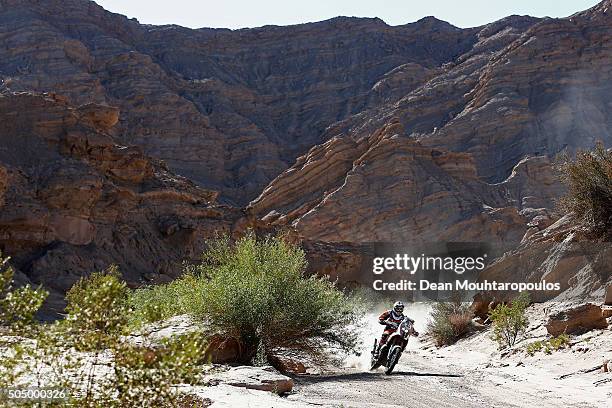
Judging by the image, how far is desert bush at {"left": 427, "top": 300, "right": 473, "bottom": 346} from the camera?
22.5 m

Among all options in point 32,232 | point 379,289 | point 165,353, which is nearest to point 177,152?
point 379,289

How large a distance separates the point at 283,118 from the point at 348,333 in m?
82.0

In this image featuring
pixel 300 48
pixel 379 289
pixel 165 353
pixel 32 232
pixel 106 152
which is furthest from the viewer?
pixel 300 48

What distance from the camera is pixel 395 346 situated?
1303 centimetres

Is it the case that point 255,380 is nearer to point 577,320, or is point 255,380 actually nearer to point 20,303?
point 20,303

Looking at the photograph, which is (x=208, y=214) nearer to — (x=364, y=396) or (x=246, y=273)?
(x=246, y=273)

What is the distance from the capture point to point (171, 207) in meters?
36.8

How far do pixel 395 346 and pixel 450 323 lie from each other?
1018 centimetres

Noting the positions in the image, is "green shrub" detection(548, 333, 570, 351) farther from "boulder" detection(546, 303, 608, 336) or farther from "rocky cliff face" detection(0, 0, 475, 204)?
"rocky cliff face" detection(0, 0, 475, 204)

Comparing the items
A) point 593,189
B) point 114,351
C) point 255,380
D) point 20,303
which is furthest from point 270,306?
point 593,189

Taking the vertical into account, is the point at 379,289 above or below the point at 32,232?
below

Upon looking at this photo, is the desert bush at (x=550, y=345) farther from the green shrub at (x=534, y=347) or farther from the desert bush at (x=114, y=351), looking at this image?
the desert bush at (x=114, y=351)

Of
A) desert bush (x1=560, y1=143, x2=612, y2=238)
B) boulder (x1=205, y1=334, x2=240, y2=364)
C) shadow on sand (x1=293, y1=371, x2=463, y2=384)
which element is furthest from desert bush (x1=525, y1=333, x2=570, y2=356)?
boulder (x1=205, y1=334, x2=240, y2=364)

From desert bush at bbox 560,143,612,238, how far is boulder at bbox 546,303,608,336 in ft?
12.4
